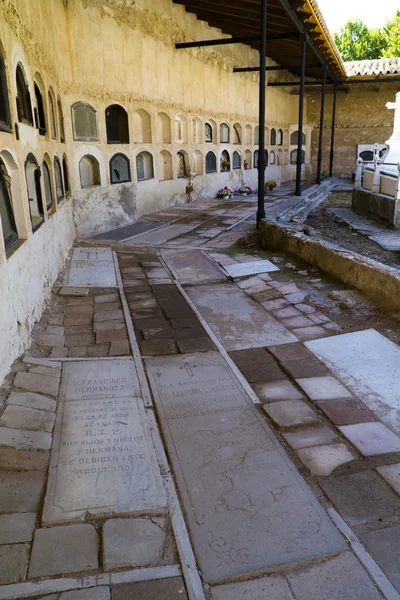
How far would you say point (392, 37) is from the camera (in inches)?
1188

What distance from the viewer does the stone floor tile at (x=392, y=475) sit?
2.42 meters

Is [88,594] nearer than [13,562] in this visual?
Yes

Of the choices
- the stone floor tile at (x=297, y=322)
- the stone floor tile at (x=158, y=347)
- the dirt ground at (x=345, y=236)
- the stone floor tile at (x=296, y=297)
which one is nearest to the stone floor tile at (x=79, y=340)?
the stone floor tile at (x=158, y=347)

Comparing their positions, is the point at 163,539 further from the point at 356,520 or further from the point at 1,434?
the point at 1,434

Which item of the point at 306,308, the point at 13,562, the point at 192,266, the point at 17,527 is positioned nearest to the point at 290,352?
the point at 306,308

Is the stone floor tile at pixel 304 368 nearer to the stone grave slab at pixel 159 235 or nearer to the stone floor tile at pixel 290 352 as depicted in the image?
the stone floor tile at pixel 290 352

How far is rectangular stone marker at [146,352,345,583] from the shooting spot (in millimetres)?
2051

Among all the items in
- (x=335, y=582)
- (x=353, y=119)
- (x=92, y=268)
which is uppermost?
(x=353, y=119)

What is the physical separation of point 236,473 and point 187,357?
156 cm

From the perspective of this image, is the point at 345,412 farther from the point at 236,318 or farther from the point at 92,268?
the point at 92,268

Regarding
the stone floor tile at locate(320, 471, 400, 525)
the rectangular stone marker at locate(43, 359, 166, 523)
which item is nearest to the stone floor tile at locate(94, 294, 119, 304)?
the rectangular stone marker at locate(43, 359, 166, 523)

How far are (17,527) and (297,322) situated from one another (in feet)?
10.7

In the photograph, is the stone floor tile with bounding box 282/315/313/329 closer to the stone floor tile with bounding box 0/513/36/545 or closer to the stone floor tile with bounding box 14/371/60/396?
the stone floor tile with bounding box 14/371/60/396

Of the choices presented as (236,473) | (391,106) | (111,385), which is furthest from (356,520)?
(391,106)
